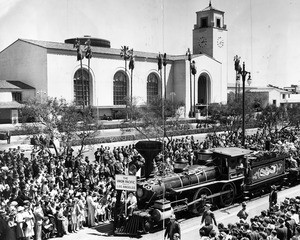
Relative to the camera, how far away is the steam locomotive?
46.9 feet

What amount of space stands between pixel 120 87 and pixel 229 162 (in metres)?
49.7

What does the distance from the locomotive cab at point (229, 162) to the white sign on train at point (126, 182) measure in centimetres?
547

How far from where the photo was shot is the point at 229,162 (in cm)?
1750

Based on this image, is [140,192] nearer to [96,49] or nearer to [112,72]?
[112,72]

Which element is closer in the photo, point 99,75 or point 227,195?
point 227,195

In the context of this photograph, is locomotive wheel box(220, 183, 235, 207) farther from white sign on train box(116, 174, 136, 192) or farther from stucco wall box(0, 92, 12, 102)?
stucco wall box(0, 92, 12, 102)

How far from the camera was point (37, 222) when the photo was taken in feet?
43.0

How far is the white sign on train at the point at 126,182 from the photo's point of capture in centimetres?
1337

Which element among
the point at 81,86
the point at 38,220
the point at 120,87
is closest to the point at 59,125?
the point at 38,220

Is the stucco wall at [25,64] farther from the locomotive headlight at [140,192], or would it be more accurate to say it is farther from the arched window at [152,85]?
the locomotive headlight at [140,192]

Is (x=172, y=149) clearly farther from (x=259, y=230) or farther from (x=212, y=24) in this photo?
(x=212, y=24)

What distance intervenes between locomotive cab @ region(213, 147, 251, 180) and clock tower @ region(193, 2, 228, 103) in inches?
2490

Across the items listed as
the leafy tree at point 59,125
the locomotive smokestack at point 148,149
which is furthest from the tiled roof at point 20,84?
the locomotive smokestack at point 148,149

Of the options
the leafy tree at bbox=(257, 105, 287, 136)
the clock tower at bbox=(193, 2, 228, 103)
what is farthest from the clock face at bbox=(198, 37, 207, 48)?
the leafy tree at bbox=(257, 105, 287, 136)
